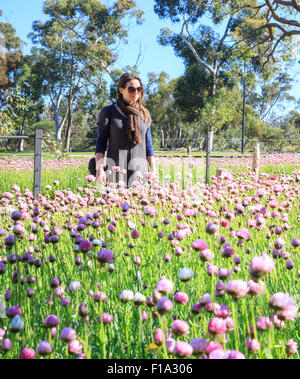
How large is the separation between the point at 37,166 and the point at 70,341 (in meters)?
5.19

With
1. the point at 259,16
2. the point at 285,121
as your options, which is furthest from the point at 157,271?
the point at 285,121

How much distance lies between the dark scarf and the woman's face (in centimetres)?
6

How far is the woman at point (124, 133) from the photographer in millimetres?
3881

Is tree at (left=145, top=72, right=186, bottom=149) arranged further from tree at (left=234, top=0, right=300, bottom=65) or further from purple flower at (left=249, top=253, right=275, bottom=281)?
purple flower at (left=249, top=253, right=275, bottom=281)

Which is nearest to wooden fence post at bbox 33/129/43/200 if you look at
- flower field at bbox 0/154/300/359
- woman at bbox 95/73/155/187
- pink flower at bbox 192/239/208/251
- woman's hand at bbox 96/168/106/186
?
woman at bbox 95/73/155/187

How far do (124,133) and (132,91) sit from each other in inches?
17.3

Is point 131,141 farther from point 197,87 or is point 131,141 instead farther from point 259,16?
point 197,87

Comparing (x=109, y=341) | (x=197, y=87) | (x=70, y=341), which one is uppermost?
A: (x=197, y=87)

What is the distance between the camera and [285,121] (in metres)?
58.2

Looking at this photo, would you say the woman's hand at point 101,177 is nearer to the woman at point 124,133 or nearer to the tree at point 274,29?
the woman at point 124,133

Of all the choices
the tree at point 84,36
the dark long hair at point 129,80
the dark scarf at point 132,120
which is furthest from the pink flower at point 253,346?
the tree at point 84,36

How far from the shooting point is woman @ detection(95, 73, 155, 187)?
3881mm

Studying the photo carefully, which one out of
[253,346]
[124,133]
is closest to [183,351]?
[253,346]

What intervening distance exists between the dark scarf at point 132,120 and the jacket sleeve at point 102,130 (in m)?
0.19
